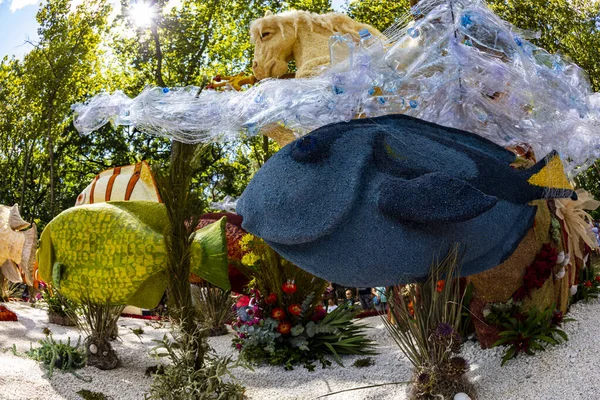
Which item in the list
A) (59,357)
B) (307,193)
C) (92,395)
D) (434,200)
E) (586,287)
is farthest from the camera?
(586,287)

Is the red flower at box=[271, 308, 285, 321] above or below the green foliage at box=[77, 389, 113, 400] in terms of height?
above

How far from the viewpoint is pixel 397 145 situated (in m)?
3.09

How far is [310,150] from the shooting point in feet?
10.2

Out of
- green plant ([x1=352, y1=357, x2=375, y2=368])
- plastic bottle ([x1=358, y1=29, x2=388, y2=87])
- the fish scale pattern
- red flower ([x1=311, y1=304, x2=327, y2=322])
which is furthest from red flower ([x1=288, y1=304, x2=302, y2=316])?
plastic bottle ([x1=358, y1=29, x2=388, y2=87])

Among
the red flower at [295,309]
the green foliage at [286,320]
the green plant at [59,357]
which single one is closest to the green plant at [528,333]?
the green foliage at [286,320]

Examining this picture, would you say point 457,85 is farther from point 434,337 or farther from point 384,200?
point 434,337

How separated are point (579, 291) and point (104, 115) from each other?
4.40 meters

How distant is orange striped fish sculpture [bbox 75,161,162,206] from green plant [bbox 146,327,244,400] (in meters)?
2.72

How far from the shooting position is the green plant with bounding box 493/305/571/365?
4.25 meters

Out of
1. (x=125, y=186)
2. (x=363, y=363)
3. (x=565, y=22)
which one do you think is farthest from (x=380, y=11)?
(x=363, y=363)

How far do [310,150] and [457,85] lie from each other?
0.91 m

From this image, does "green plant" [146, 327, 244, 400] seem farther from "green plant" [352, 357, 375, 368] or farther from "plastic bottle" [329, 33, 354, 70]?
"plastic bottle" [329, 33, 354, 70]

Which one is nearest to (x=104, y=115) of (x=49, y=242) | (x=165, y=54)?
(x=49, y=242)

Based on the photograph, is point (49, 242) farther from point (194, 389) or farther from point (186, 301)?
point (194, 389)
